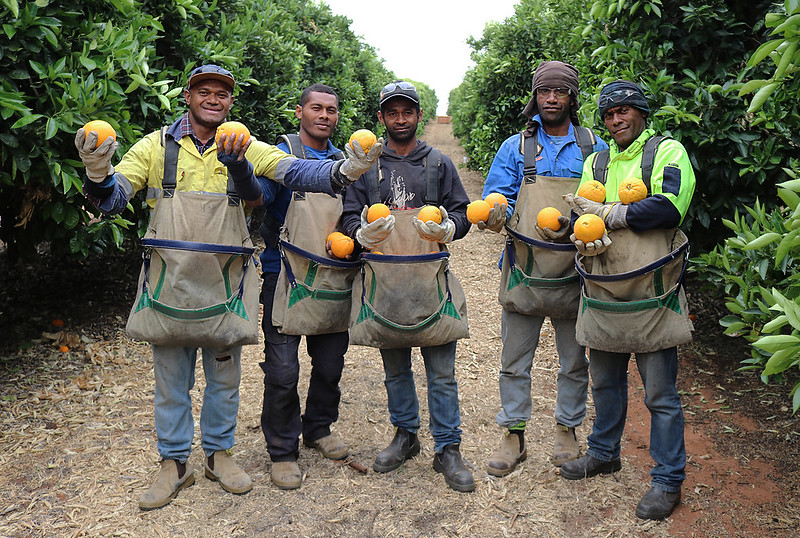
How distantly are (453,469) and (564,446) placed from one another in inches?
29.8

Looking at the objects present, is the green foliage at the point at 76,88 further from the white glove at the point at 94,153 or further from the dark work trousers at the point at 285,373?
the dark work trousers at the point at 285,373

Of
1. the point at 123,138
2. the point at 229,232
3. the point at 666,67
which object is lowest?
the point at 229,232

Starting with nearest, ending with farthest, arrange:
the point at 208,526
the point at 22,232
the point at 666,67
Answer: the point at 208,526
the point at 666,67
the point at 22,232

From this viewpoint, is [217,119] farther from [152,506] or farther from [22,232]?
[22,232]

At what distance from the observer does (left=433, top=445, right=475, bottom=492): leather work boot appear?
3557 mm

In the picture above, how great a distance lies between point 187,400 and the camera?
11.3 feet

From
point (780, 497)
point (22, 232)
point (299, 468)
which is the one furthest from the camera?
point (22, 232)

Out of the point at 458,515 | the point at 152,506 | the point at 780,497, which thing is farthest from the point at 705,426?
the point at 152,506

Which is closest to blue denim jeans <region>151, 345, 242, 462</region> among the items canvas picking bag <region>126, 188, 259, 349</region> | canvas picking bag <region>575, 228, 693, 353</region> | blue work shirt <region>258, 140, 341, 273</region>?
canvas picking bag <region>126, 188, 259, 349</region>

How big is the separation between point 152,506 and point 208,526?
0.35m

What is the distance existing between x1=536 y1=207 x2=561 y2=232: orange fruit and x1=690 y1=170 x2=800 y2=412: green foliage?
848 millimetres

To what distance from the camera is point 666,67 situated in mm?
4703

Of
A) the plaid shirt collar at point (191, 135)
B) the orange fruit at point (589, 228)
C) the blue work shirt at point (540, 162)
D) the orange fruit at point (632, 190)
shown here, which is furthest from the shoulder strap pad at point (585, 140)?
the plaid shirt collar at point (191, 135)

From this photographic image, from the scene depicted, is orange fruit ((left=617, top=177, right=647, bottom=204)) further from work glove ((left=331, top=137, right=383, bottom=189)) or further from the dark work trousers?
the dark work trousers
